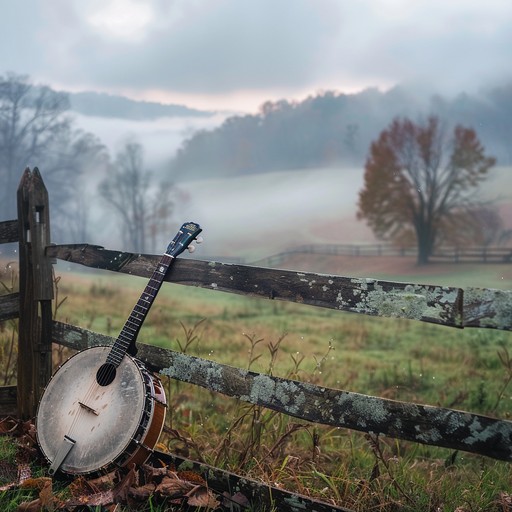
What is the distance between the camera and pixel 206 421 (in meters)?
6.92

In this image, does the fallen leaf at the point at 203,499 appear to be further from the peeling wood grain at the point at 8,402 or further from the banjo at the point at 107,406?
the peeling wood grain at the point at 8,402

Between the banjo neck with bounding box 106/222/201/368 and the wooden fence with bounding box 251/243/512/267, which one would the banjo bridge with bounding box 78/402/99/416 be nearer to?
the banjo neck with bounding box 106/222/201/368

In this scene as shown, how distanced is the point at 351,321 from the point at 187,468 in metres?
12.2

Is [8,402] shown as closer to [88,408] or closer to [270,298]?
[88,408]

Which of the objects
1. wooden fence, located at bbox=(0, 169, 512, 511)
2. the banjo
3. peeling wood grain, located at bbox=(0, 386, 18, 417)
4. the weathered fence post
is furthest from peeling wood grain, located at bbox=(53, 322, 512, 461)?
peeling wood grain, located at bbox=(0, 386, 18, 417)

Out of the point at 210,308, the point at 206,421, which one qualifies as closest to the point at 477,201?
the point at 210,308

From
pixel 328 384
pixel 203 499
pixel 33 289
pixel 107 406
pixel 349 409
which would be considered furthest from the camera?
pixel 328 384

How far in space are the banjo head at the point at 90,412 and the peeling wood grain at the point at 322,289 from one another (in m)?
0.65

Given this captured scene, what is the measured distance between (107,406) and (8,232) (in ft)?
6.34

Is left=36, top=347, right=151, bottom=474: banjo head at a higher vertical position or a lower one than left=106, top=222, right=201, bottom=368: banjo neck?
lower

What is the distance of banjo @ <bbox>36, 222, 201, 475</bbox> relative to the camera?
4398 millimetres

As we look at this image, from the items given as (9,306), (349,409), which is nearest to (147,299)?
(349,409)

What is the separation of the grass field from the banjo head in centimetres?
52

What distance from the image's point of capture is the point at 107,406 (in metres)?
4.53
